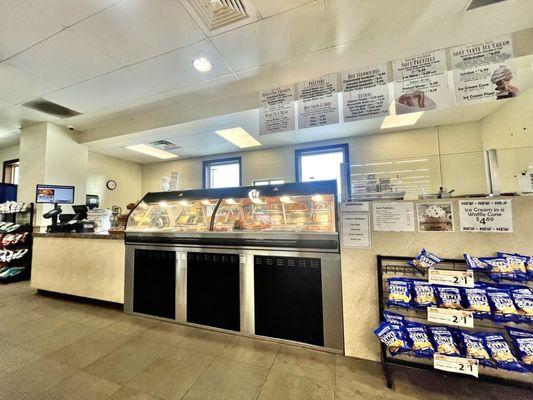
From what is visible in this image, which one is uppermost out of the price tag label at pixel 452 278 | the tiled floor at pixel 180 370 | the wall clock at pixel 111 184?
the wall clock at pixel 111 184

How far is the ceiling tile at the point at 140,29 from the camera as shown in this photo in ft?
6.32

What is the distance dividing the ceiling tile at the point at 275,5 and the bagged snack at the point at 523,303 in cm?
264

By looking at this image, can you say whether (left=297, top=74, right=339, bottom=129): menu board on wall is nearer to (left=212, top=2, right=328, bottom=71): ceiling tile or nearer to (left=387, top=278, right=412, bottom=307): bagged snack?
(left=212, top=2, right=328, bottom=71): ceiling tile

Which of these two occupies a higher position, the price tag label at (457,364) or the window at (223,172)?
the window at (223,172)

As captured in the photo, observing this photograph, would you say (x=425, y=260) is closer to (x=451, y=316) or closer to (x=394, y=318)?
(x=451, y=316)

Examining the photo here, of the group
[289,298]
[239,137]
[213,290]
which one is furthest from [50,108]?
[289,298]

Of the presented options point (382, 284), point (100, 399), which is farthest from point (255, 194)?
point (100, 399)

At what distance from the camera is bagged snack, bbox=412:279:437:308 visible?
1403 mm

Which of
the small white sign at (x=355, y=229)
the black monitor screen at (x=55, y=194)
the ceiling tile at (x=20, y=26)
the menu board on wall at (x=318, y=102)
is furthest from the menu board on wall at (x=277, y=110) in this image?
the black monitor screen at (x=55, y=194)

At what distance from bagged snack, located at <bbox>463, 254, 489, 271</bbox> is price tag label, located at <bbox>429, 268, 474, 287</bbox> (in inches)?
2.0

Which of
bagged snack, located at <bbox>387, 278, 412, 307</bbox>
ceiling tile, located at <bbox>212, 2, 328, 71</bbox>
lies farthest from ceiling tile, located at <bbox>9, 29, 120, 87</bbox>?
bagged snack, located at <bbox>387, 278, 412, 307</bbox>

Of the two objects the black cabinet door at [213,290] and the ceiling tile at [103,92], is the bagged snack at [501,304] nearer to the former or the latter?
the black cabinet door at [213,290]

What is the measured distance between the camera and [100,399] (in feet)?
4.41

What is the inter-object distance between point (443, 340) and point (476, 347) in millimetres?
160
